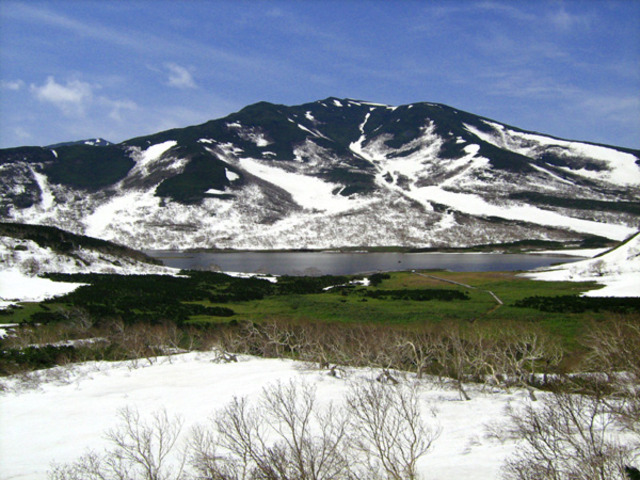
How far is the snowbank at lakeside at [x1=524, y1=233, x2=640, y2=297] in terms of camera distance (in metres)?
60.4

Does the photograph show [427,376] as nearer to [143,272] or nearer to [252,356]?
[252,356]

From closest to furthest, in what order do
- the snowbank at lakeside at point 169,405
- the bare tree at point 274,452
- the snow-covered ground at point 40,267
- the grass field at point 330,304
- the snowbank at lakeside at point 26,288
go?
the bare tree at point 274,452, the snowbank at lakeside at point 169,405, the grass field at point 330,304, the snowbank at lakeside at point 26,288, the snow-covered ground at point 40,267

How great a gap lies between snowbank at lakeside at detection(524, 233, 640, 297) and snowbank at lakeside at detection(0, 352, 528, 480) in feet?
145

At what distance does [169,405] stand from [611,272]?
2951 inches

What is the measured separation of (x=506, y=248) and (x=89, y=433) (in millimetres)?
188442

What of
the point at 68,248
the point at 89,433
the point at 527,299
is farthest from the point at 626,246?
the point at 68,248

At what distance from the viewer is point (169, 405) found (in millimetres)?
26688

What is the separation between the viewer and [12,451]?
794 inches

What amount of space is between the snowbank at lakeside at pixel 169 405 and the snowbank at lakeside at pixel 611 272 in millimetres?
44159

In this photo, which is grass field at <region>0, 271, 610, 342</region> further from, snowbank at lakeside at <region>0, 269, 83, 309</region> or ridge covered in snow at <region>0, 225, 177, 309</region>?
ridge covered in snow at <region>0, 225, 177, 309</region>

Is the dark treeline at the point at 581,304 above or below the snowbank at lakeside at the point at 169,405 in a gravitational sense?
above

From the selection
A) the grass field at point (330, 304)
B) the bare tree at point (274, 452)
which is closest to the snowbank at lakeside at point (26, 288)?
the grass field at point (330, 304)

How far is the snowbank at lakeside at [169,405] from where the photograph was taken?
19359mm

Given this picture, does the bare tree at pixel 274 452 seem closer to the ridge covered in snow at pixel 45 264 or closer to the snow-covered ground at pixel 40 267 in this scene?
the ridge covered in snow at pixel 45 264
